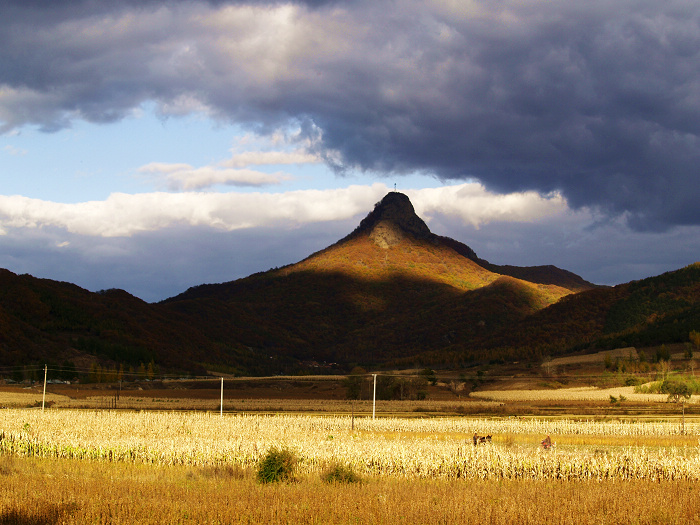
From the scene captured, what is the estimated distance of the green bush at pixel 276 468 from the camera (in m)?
20.5

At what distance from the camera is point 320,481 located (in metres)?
20.5

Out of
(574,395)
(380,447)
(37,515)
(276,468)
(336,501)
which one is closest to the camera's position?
(37,515)

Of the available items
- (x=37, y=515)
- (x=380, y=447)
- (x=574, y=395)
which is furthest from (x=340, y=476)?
(x=574, y=395)

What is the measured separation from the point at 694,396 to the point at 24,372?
95.0 m

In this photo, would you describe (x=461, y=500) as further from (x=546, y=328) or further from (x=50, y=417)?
(x=546, y=328)

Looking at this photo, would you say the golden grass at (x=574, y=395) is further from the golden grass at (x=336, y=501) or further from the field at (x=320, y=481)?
the golden grass at (x=336, y=501)

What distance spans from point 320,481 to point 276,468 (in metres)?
1.48

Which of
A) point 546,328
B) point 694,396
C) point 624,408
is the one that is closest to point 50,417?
point 624,408

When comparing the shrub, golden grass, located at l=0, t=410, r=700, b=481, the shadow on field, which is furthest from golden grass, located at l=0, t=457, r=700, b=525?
golden grass, located at l=0, t=410, r=700, b=481

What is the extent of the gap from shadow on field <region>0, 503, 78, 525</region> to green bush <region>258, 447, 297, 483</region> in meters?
6.81

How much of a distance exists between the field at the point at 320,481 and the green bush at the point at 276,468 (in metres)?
0.43

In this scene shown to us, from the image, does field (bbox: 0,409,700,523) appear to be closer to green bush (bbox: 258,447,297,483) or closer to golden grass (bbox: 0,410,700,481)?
golden grass (bbox: 0,410,700,481)

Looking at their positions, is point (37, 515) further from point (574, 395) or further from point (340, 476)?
point (574, 395)

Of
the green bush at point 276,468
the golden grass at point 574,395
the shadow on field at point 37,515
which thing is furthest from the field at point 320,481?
the golden grass at point 574,395
